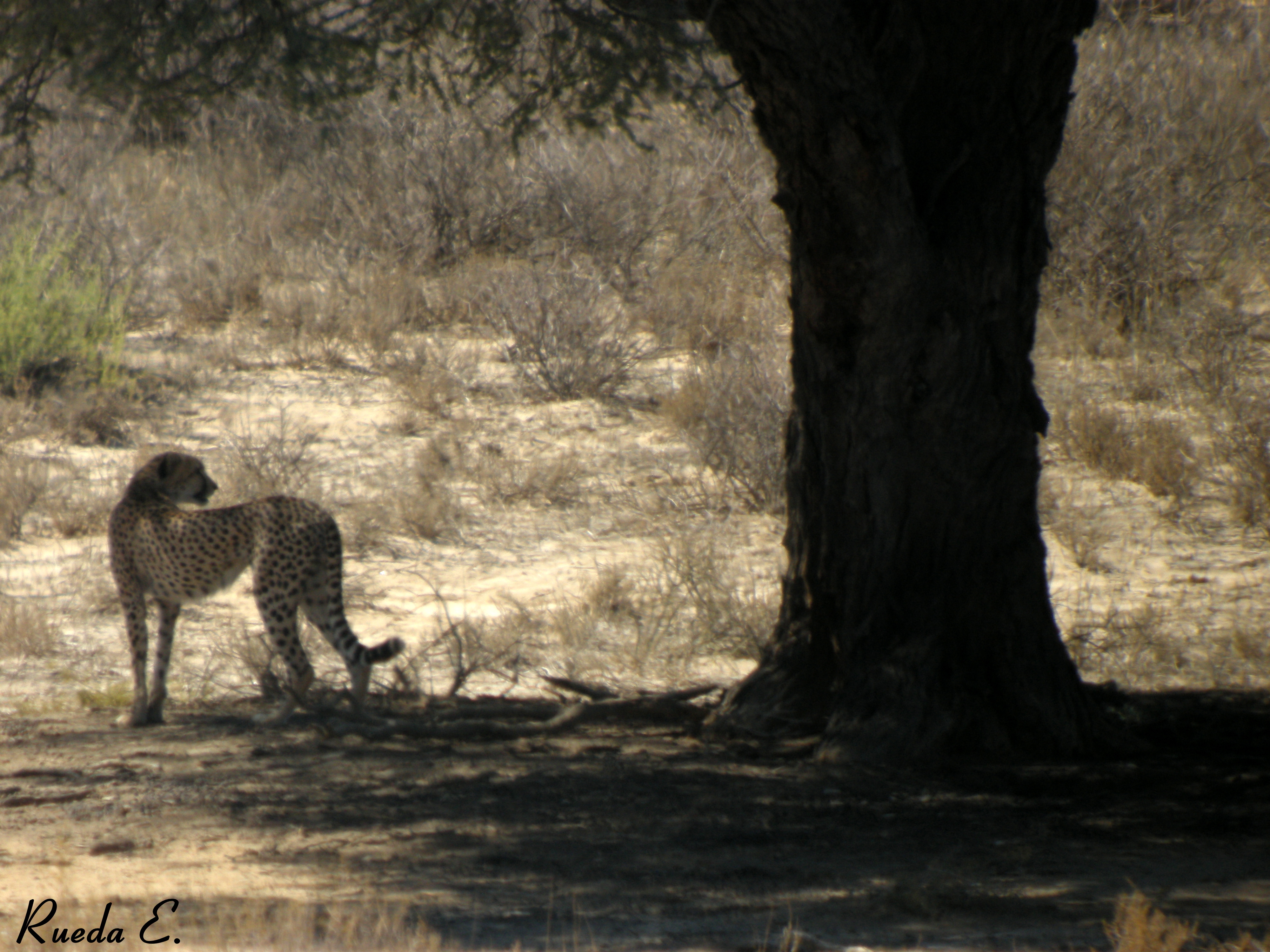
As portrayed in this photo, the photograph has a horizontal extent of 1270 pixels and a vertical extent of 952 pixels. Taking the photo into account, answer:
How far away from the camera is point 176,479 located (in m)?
6.52

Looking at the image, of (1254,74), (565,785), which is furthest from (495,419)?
(1254,74)

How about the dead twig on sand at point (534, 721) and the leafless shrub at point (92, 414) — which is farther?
the leafless shrub at point (92, 414)

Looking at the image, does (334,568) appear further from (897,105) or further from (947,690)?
(897,105)

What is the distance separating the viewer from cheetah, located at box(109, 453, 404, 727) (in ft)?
19.9

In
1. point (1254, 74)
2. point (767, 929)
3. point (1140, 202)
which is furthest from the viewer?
point (1254, 74)

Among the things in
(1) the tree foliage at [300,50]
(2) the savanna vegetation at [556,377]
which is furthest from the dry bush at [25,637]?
(1) the tree foliage at [300,50]

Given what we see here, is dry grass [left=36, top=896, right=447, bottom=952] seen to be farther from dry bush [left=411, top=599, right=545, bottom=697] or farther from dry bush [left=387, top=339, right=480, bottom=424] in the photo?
dry bush [left=387, top=339, right=480, bottom=424]

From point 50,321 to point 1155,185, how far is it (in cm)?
951

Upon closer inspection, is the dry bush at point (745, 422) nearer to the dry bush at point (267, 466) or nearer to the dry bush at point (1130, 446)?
the dry bush at point (1130, 446)

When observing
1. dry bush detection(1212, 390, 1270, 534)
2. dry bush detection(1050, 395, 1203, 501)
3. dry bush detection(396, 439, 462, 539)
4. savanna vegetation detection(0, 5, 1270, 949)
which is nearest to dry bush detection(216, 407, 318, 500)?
savanna vegetation detection(0, 5, 1270, 949)

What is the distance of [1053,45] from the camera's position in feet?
16.6

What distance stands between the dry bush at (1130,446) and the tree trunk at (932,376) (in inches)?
179

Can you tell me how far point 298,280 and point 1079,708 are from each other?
10416 mm

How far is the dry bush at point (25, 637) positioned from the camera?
7.28 metres
